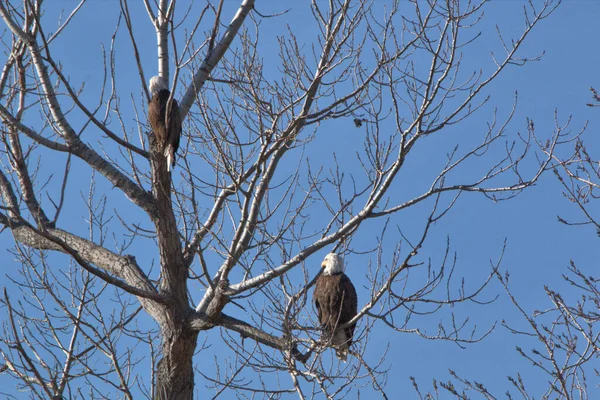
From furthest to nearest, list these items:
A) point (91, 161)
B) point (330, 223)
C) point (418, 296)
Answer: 1. point (330, 223)
2. point (91, 161)
3. point (418, 296)

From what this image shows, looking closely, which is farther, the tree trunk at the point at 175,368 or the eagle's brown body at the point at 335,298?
the eagle's brown body at the point at 335,298

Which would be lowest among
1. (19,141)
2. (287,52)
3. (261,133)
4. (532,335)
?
(532,335)

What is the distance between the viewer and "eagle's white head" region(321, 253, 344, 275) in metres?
5.55

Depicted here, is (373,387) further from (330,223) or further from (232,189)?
(232,189)

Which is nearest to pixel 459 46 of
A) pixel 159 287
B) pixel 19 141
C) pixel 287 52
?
pixel 287 52

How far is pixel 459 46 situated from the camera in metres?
3.93

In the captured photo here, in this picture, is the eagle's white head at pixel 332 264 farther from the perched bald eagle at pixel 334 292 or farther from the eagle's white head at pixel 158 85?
the eagle's white head at pixel 158 85

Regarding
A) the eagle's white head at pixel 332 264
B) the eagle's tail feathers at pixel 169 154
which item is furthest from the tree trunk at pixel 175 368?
the eagle's white head at pixel 332 264

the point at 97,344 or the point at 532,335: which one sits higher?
the point at 97,344

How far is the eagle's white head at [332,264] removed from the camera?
5.55 metres

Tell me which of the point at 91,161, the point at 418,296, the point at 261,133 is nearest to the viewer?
the point at 261,133

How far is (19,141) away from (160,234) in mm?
869

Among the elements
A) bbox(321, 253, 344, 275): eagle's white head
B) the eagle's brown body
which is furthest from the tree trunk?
bbox(321, 253, 344, 275): eagle's white head

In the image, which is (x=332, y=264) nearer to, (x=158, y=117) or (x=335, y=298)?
(x=335, y=298)
